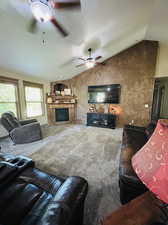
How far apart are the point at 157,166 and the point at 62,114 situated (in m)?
5.33

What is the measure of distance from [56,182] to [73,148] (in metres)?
1.71

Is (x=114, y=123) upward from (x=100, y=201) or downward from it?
upward

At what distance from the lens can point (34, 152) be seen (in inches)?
99.6

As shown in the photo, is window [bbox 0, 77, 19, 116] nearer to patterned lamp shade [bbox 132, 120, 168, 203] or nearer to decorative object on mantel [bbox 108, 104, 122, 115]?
decorative object on mantel [bbox 108, 104, 122, 115]

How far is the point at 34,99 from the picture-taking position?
4.79 m

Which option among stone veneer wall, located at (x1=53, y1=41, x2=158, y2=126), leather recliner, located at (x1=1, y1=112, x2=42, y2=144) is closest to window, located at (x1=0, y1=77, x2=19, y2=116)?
leather recliner, located at (x1=1, y1=112, x2=42, y2=144)

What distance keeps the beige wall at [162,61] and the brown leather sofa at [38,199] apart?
16.1 ft

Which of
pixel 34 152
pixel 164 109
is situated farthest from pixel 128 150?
pixel 164 109

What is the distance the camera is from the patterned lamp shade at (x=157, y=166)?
1.40 ft

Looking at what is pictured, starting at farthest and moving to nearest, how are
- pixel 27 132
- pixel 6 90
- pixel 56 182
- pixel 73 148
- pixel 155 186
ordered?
pixel 6 90 → pixel 27 132 → pixel 73 148 → pixel 56 182 → pixel 155 186

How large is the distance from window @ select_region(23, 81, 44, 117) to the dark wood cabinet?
2.45 meters

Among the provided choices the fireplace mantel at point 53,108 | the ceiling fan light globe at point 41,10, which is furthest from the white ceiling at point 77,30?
the fireplace mantel at point 53,108

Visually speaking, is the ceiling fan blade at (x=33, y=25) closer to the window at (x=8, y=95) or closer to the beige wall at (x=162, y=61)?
the window at (x=8, y=95)

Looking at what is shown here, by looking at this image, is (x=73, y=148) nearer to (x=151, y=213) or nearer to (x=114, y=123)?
(x=151, y=213)
